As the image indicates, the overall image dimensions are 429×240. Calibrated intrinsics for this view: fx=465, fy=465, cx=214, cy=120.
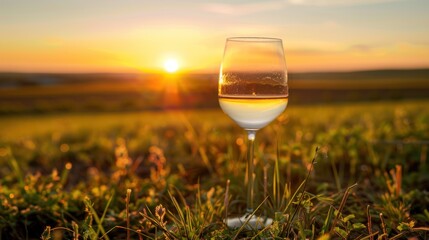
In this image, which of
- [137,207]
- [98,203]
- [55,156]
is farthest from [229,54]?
[55,156]

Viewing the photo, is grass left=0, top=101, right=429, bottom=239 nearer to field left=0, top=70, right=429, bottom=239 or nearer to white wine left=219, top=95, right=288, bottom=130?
field left=0, top=70, right=429, bottom=239

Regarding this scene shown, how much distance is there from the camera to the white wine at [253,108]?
2.38 meters

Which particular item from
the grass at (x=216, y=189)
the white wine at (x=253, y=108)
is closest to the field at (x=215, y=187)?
→ the grass at (x=216, y=189)

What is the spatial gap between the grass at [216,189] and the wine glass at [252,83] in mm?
259

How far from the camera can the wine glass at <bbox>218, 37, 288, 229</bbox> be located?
240 centimetres

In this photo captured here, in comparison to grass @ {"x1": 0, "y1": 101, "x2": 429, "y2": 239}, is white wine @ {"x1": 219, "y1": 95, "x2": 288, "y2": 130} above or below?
above

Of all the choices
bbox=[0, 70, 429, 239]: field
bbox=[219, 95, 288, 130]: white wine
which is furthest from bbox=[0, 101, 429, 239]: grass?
bbox=[219, 95, 288, 130]: white wine

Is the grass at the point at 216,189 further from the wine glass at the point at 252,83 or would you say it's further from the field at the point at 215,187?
the wine glass at the point at 252,83

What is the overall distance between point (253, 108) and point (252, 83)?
0.15m

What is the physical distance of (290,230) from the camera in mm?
2232

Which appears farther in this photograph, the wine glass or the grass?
the wine glass

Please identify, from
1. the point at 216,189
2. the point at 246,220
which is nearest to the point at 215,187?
the point at 216,189

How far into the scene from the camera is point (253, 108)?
7.85 feet

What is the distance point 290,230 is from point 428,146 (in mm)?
2541
